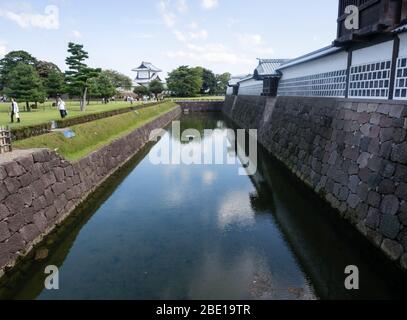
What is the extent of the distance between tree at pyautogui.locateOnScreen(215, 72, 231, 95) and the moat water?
7867 centimetres

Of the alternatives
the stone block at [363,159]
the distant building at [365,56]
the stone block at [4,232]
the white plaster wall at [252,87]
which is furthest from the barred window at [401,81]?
the white plaster wall at [252,87]

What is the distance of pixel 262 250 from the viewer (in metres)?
8.12

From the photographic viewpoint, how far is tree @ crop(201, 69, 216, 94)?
8512cm

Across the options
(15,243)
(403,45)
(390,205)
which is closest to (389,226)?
(390,205)

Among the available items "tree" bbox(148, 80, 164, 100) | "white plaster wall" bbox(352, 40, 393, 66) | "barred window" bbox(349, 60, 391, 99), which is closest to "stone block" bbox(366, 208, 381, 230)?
"barred window" bbox(349, 60, 391, 99)

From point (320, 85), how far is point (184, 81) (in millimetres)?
60089

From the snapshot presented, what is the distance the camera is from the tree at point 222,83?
89.2 meters

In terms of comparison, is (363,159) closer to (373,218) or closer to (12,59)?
(373,218)

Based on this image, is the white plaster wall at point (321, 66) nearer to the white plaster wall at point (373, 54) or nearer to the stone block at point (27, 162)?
the white plaster wall at point (373, 54)

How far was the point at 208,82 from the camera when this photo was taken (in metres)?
86.1

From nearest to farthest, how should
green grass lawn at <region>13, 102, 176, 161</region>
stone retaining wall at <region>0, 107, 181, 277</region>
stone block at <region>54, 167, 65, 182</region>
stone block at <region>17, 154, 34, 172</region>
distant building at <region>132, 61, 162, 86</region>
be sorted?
1. stone retaining wall at <region>0, 107, 181, 277</region>
2. stone block at <region>17, 154, 34, 172</region>
3. stone block at <region>54, 167, 65, 182</region>
4. green grass lawn at <region>13, 102, 176, 161</region>
5. distant building at <region>132, 61, 162, 86</region>

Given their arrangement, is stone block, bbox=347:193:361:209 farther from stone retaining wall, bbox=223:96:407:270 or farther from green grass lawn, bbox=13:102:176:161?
green grass lawn, bbox=13:102:176:161
